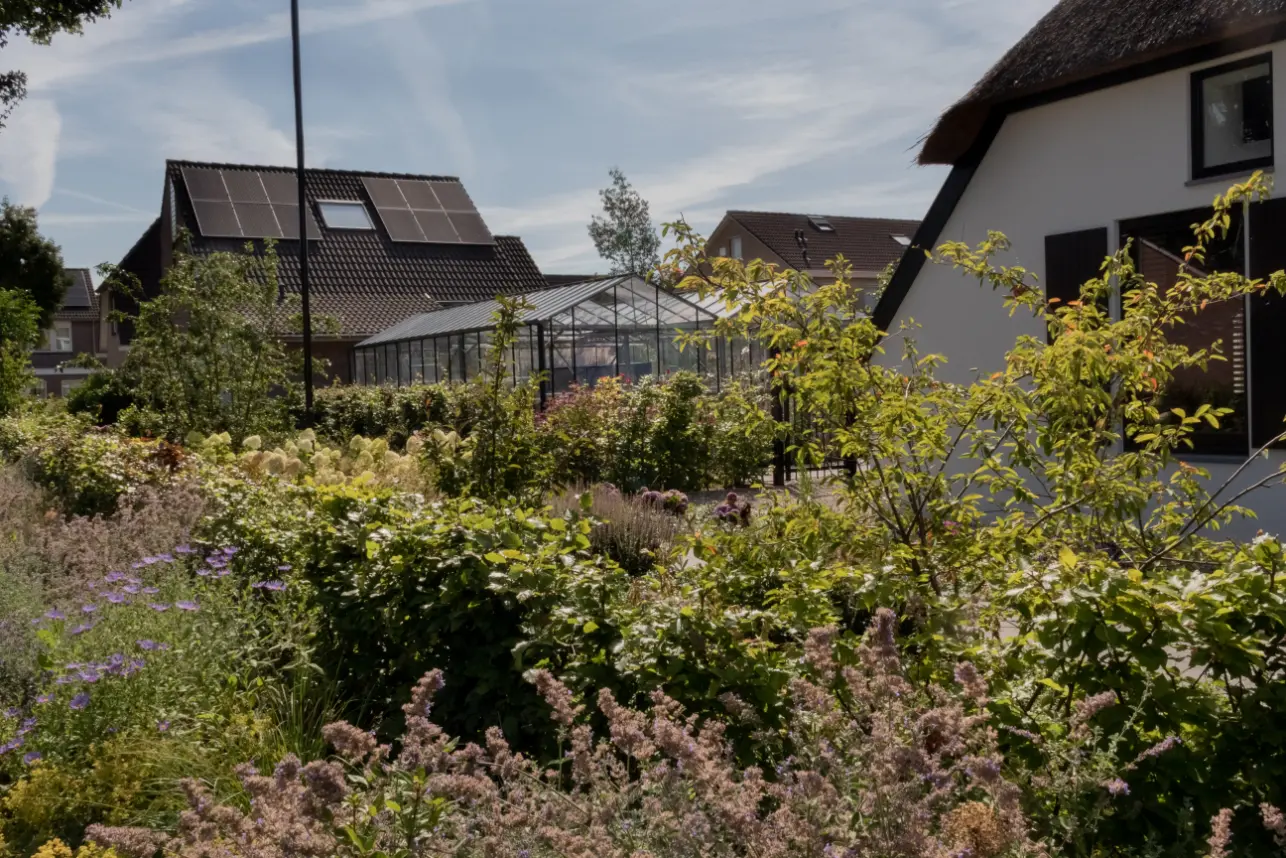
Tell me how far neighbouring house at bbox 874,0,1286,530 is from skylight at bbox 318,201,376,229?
2558 cm

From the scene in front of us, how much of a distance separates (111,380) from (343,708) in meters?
21.4

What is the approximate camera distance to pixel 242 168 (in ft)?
109

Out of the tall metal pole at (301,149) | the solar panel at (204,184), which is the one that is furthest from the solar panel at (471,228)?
the tall metal pole at (301,149)

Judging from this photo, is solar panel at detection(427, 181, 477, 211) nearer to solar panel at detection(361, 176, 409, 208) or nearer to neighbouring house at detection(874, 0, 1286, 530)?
solar panel at detection(361, 176, 409, 208)

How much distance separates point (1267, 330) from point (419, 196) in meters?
30.5

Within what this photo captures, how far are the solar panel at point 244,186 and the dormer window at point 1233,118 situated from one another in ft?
89.9

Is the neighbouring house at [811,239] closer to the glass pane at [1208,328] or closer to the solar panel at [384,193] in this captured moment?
the solar panel at [384,193]

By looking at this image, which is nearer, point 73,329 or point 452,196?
point 452,196

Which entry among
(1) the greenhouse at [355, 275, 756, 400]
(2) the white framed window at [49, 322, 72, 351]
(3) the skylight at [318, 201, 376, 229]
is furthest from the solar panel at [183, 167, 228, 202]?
(2) the white framed window at [49, 322, 72, 351]

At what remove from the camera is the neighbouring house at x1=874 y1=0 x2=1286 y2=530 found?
8.76 m

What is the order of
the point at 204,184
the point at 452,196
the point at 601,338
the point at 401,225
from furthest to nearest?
the point at 452,196 → the point at 401,225 → the point at 204,184 → the point at 601,338

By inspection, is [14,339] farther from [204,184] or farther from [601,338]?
[601,338]

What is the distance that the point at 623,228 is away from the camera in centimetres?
5938

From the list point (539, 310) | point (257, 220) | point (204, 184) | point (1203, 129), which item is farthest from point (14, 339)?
point (1203, 129)
